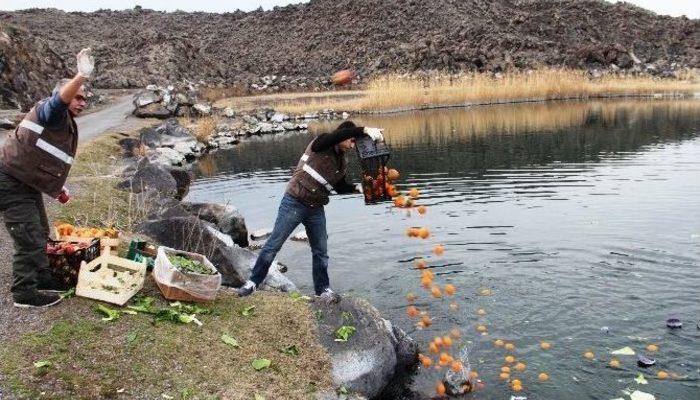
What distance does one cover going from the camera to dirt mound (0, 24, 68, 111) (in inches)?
1225

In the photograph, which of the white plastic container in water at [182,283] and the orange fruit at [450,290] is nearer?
the white plastic container in water at [182,283]

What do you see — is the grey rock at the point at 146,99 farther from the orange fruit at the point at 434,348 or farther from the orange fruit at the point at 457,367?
the orange fruit at the point at 457,367

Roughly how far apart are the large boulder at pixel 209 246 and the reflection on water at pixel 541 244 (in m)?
1.15

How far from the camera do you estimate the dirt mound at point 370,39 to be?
62.1m

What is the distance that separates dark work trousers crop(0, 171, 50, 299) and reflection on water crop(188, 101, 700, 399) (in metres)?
4.88

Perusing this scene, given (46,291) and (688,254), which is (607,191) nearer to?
(688,254)

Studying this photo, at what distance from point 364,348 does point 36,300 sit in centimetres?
394

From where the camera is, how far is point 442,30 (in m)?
76.4

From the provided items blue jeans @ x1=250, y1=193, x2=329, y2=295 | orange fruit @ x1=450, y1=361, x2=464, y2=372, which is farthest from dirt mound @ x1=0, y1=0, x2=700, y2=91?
orange fruit @ x1=450, y1=361, x2=464, y2=372

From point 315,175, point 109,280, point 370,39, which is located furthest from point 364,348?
point 370,39

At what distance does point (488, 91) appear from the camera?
45.6m

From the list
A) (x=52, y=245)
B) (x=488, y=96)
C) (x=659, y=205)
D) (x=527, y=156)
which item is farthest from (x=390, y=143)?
(x=52, y=245)

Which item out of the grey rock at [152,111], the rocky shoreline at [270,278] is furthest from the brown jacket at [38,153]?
the grey rock at [152,111]

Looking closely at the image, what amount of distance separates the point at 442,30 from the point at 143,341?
74074mm
